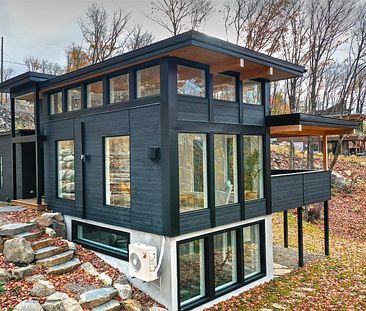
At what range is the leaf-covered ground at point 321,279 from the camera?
6.56m

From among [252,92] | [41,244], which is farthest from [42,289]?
[252,92]

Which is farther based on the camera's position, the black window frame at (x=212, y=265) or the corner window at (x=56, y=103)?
the corner window at (x=56, y=103)

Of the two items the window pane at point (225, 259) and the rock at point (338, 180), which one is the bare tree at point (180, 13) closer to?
the window pane at point (225, 259)

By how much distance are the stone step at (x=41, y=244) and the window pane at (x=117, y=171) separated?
1403mm

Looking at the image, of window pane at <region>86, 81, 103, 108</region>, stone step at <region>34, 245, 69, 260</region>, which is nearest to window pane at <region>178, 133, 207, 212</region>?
window pane at <region>86, 81, 103, 108</region>

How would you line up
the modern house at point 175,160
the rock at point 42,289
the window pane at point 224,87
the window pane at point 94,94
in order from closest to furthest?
the rock at point 42,289
the modern house at point 175,160
the window pane at point 224,87
the window pane at point 94,94

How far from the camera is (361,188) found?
20156 mm

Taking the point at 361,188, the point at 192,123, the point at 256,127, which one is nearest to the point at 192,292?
the point at 192,123

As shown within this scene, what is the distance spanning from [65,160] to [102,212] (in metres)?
1.97

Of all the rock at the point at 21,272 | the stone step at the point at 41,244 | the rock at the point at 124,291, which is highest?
the stone step at the point at 41,244

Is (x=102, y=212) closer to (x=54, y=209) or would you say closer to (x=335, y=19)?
(x=54, y=209)

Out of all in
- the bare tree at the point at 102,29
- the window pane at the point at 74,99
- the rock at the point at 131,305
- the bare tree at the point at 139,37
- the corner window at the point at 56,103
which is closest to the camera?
the rock at the point at 131,305

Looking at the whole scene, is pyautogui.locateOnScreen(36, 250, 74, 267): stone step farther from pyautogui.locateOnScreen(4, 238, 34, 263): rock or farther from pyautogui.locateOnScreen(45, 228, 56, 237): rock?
pyautogui.locateOnScreen(45, 228, 56, 237): rock

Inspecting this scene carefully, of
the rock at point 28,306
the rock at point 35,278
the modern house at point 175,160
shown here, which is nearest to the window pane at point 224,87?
the modern house at point 175,160
